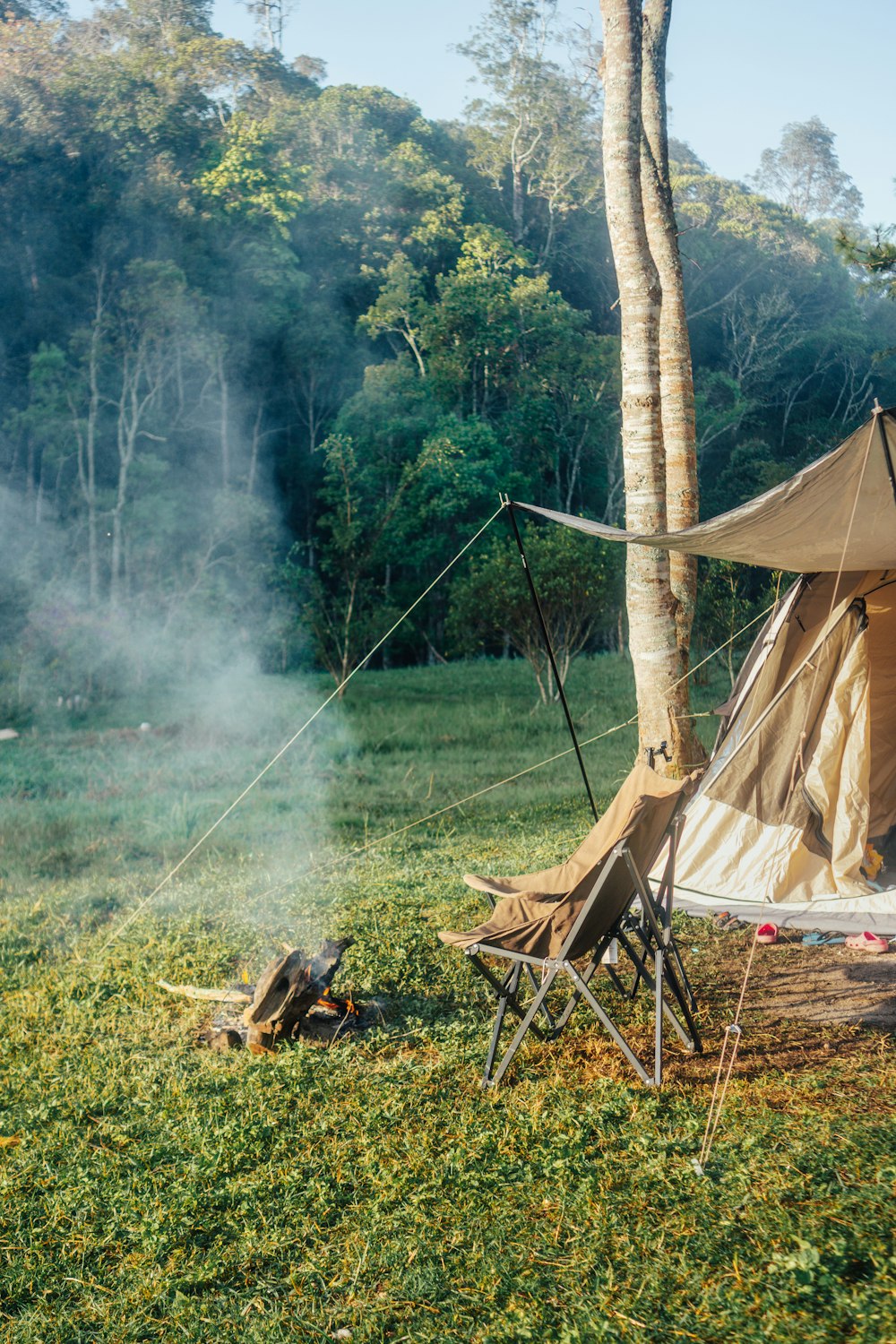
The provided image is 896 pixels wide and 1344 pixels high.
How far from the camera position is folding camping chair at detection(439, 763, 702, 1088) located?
9.18 ft

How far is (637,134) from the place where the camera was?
4684mm

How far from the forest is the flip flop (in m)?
8.72

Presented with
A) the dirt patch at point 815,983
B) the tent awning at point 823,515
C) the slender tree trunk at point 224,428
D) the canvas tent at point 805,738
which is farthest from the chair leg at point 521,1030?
the slender tree trunk at point 224,428

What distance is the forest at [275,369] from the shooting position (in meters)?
16.7

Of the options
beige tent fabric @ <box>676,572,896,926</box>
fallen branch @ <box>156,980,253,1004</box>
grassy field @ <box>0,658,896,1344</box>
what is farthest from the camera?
beige tent fabric @ <box>676,572,896,926</box>

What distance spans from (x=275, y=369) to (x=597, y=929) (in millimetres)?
19432

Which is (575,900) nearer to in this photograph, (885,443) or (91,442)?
(885,443)

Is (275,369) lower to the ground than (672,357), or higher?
higher

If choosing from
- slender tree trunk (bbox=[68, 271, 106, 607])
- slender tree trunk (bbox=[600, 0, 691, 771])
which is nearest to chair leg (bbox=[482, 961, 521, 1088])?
slender tree trunk (bbox=[600, 0, 691, 771])

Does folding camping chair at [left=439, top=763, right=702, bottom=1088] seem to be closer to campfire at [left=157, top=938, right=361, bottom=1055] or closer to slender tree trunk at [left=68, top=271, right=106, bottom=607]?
campfire at [left=157, top=938, right=361, bottom=1055]

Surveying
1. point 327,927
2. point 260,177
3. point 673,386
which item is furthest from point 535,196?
point 327,927

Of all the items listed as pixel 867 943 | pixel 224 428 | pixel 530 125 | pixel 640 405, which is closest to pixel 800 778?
pixel 867 943

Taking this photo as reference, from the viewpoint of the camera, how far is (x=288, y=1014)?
10.7ft

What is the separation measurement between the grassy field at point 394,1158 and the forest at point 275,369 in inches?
345
